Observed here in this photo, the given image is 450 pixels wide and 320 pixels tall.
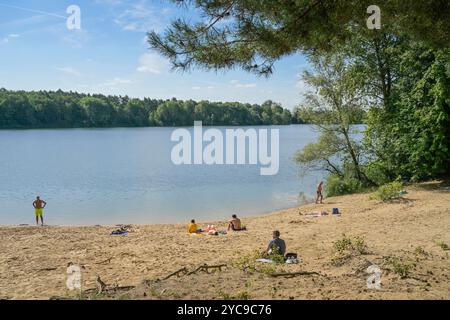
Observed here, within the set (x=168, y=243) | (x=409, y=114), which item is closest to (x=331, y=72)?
(x=409, y=114)

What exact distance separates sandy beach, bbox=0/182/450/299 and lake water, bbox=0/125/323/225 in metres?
5.50

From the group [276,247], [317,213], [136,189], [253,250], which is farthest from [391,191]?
[136,189]

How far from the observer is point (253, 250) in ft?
43.7

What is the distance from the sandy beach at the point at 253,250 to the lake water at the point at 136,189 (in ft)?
18.0

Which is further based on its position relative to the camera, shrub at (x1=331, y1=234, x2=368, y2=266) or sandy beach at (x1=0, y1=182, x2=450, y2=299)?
shrub at (x1=331, y1=234, x2=368, y2=266)

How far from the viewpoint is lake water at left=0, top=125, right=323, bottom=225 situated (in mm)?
27266

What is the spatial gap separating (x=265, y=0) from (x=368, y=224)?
463 inches

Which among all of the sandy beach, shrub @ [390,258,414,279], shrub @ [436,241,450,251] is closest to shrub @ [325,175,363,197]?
the sandy beach

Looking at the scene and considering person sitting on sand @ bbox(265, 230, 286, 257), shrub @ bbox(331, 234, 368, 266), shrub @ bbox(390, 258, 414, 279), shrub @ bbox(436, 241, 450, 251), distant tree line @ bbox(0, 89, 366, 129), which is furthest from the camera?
distant tree line @ bbox(0, 89, 366, 129)

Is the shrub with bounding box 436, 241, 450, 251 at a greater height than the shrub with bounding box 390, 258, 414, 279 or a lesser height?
lesser

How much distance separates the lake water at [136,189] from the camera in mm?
27266

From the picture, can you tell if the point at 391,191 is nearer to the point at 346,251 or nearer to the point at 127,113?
the point at 346,251

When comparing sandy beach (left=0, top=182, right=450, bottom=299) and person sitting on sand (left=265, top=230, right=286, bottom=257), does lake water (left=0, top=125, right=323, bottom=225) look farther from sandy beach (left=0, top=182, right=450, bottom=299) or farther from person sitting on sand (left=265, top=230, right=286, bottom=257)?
person sitting on sand (left=265, top=230, right=286, bottom=257)

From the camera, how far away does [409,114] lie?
74.1 feet
